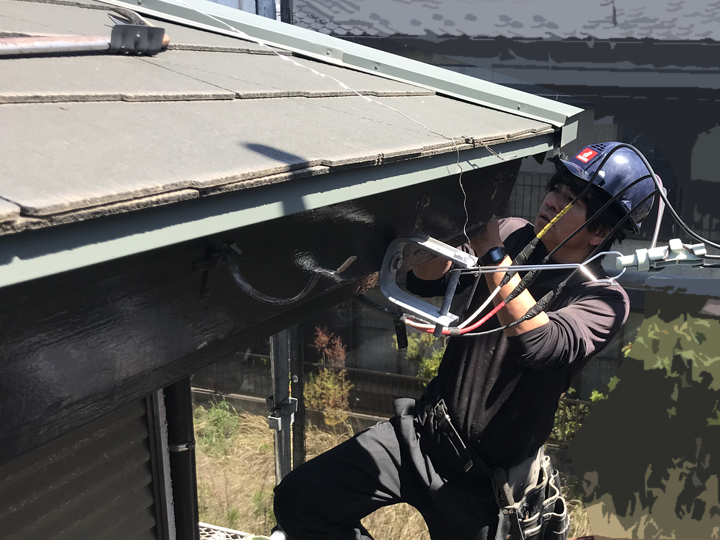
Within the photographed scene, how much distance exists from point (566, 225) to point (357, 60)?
121 centimetres

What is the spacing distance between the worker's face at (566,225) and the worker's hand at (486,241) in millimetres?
528

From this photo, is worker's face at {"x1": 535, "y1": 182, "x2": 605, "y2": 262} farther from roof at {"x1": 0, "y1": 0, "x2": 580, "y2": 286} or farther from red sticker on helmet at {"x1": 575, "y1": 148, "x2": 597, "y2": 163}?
roof at {"x1": 0, "y1": 0, "x2": 580, "y2": 286}

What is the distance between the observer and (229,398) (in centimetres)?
800

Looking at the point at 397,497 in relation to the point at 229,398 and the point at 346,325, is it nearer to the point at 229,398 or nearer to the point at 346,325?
the point at 346,325

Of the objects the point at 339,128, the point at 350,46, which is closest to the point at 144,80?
the point at 339,128

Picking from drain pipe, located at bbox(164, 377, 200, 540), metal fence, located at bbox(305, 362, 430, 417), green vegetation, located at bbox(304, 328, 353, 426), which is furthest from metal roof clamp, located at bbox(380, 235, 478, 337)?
green vegetation, located at bbox(304, 328, 353, 426)

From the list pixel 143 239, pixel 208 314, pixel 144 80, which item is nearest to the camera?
pixel 143 239

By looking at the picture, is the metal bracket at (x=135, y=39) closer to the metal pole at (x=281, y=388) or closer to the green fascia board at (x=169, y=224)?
the green fascia board at (x=169, y=224)

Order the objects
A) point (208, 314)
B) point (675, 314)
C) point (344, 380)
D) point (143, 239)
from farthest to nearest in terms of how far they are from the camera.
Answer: point (344, 380)
point (675, 314)
point (208, 314)
point (143, 239)

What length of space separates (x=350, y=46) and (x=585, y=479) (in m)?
5.46

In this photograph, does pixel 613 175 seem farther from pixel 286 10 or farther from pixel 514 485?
pixel 286 10

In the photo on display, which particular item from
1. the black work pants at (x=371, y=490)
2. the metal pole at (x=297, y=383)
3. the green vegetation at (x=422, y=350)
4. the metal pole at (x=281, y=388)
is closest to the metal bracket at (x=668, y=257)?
the black work pants at (x=371, y=490)

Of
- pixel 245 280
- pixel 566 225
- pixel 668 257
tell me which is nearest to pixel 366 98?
pixel 245 280

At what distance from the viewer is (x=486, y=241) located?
2.43m
